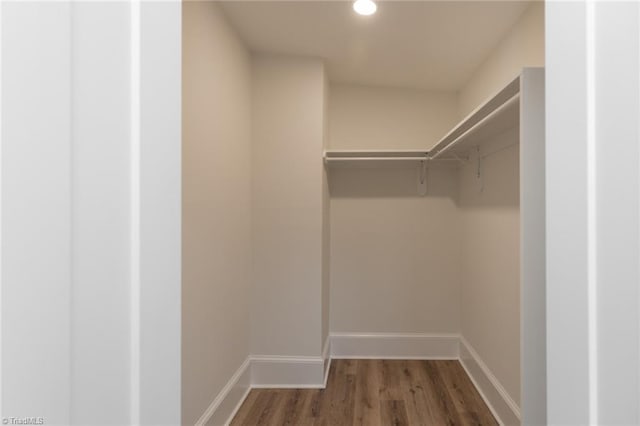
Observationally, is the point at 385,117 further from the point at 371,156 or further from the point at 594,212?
the point at 594,212

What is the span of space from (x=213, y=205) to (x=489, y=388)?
216 cm

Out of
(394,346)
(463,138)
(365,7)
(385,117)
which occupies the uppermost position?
(365,7)

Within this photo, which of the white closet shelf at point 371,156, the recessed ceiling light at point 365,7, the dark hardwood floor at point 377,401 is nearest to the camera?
the recessed ceiling light at point 365,7

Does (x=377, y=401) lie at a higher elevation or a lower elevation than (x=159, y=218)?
lower

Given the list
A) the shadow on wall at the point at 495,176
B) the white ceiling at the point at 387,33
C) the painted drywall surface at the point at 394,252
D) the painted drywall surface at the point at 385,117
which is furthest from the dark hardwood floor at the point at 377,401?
the white ceiling at the point at 387,33

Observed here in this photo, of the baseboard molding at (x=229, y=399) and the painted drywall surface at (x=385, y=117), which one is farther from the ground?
the painted drywall surface at (x=385, y=117)

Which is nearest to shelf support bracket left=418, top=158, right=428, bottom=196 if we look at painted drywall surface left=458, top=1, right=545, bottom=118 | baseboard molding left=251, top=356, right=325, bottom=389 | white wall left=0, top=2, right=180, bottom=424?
painted drywall surface left=458, top=1, right=545, bottom=118

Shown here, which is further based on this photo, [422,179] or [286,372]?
[422,179]

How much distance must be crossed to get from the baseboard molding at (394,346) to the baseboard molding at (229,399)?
97 cm

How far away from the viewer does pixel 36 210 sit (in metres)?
0.41

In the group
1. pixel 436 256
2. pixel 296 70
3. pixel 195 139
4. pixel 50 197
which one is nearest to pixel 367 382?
pixel 436 256

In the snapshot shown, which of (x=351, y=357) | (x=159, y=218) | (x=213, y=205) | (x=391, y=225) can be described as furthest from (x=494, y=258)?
(x=159, y=218)

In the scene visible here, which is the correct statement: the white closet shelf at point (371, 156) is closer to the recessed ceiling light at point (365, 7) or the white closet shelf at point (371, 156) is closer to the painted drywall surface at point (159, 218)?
the recessed ceiling light at point (365, 7)

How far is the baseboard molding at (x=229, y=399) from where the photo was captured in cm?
205
